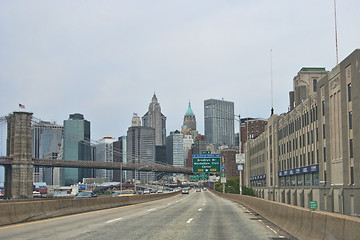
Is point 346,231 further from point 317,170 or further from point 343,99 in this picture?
point 317,170

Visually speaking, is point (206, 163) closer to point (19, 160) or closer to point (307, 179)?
point (307, 179)

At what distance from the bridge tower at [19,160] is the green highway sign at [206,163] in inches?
2051

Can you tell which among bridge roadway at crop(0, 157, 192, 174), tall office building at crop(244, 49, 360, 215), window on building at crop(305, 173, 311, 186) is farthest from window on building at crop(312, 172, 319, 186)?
bridge roadway at crop(0, 157, 192, 174)

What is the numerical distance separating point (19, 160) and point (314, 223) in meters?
115

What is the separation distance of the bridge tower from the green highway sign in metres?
52.1

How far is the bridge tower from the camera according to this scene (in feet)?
383

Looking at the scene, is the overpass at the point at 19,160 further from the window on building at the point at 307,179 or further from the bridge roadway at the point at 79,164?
the window on building at the point at 307,179

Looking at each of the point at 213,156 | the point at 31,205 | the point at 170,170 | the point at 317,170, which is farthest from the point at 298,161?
the point at 170,170

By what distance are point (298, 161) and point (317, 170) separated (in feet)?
38.7

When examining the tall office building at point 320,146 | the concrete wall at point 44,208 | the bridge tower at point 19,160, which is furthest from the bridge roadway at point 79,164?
the concrete wall at point 44,208

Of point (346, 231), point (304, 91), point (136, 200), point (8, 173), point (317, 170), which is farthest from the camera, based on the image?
point (8, 173)

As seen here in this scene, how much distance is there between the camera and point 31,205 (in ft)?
73.5

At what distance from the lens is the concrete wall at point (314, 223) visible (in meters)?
10.5

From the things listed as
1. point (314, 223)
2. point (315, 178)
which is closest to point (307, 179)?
point (315, 178)
